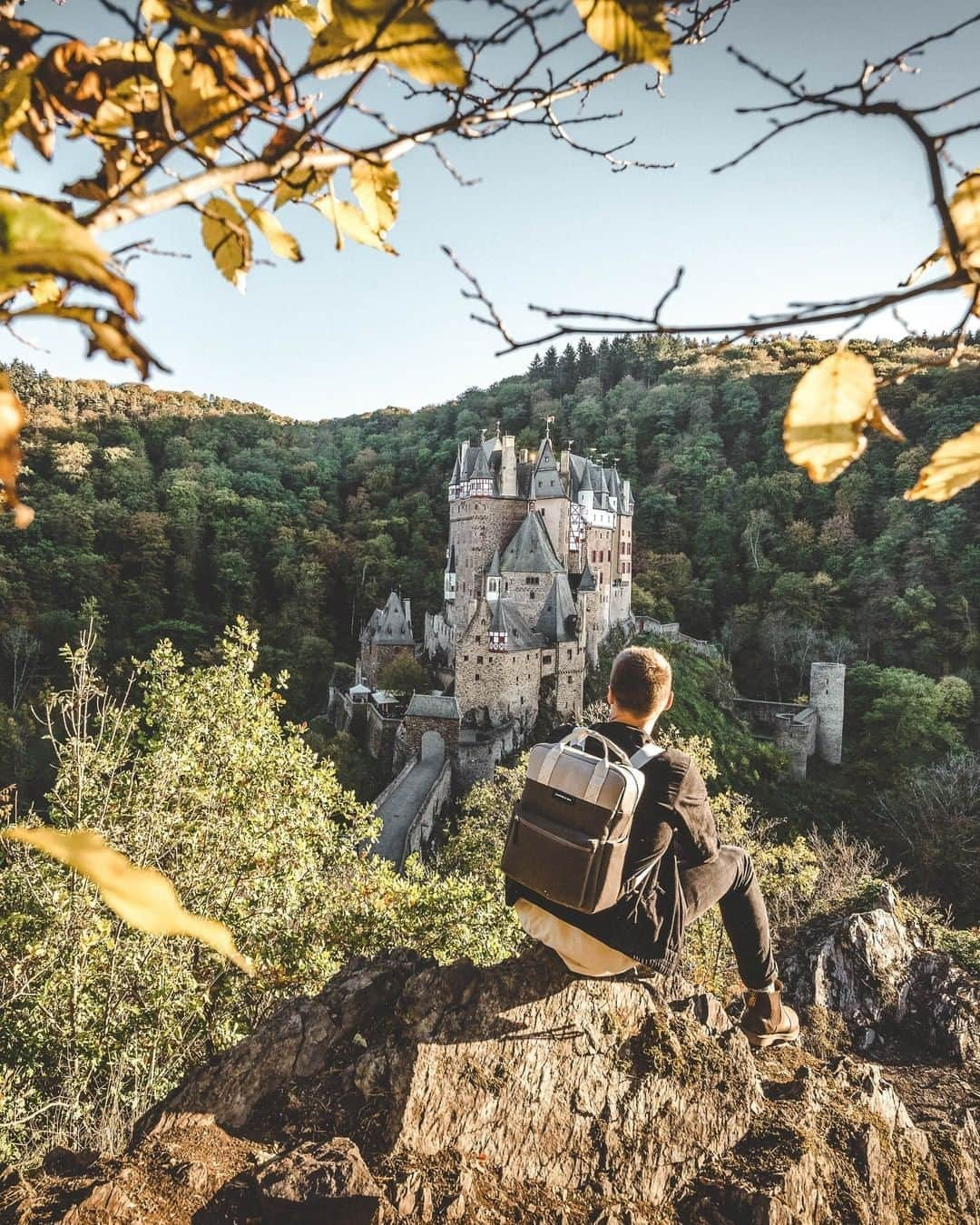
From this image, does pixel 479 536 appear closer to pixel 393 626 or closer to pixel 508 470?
pixel 508 470

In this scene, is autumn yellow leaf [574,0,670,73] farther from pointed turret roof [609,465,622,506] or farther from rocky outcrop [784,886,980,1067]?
pointed turret roof [609,465,622,506]

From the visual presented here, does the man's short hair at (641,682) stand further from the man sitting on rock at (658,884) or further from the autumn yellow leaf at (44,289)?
the autumn yellow leaf at (44,289)

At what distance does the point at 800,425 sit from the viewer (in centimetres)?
92

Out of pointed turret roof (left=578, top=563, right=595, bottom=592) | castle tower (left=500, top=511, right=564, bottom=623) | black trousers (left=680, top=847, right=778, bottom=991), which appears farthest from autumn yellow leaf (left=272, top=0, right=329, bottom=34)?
pointed turret roof (left=578, top=563, right=595, bottom=592)

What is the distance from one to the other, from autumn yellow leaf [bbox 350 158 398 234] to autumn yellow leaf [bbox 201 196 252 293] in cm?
19

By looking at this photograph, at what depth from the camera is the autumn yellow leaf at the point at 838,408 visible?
2.93 ft

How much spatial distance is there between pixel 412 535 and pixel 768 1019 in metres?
44.5

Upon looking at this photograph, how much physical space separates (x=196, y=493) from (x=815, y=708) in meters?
39.3

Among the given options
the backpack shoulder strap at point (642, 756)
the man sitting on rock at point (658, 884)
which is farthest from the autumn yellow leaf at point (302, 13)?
the backpack shoulder strap at point (642, 756)

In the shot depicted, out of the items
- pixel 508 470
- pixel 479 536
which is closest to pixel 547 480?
pixel 508 470

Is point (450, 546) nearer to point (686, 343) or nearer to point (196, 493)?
point (196, 493)

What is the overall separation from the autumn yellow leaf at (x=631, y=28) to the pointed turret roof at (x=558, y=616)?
2604 centimetres

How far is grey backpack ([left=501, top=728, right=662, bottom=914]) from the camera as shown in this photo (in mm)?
2383

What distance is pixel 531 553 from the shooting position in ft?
93.8
